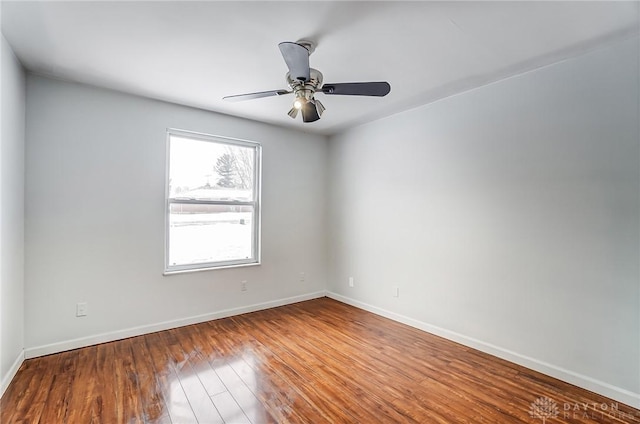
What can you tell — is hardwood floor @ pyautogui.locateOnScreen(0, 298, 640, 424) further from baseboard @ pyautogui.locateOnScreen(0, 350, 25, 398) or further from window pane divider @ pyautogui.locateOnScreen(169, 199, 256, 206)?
window pane divider @ pyautogui.locateOnScreen(169, 199, 256, 206)

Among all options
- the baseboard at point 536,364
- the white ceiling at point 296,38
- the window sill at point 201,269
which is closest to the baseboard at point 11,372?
the window sill at point 201,269

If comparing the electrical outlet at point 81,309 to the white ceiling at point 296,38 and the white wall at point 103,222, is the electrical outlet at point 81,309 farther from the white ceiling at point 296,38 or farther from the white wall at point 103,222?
the white ceiling at point 296,38

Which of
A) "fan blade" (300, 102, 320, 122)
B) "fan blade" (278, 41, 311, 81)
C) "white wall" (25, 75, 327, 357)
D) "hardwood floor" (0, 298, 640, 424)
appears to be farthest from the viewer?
"white wall" (25, 75, 327, 357)

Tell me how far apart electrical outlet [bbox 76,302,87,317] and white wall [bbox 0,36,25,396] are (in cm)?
37

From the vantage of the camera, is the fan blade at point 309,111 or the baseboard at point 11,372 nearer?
the baseboard at point 11,372

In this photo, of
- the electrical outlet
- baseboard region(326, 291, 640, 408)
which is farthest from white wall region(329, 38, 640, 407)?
the electrical outlet

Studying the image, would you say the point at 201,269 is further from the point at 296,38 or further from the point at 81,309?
the point at 296,38

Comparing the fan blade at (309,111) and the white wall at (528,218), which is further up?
the fan blade at (309,111)

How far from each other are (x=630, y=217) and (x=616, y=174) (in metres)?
0.31

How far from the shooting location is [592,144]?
2316 millimetres

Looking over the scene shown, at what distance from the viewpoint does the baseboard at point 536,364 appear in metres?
2.16

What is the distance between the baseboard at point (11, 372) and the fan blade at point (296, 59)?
2942 millimetres

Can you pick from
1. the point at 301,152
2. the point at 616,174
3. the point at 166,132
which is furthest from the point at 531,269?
the point at 166,132

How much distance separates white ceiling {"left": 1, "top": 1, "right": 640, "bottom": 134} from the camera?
6.12 ft
